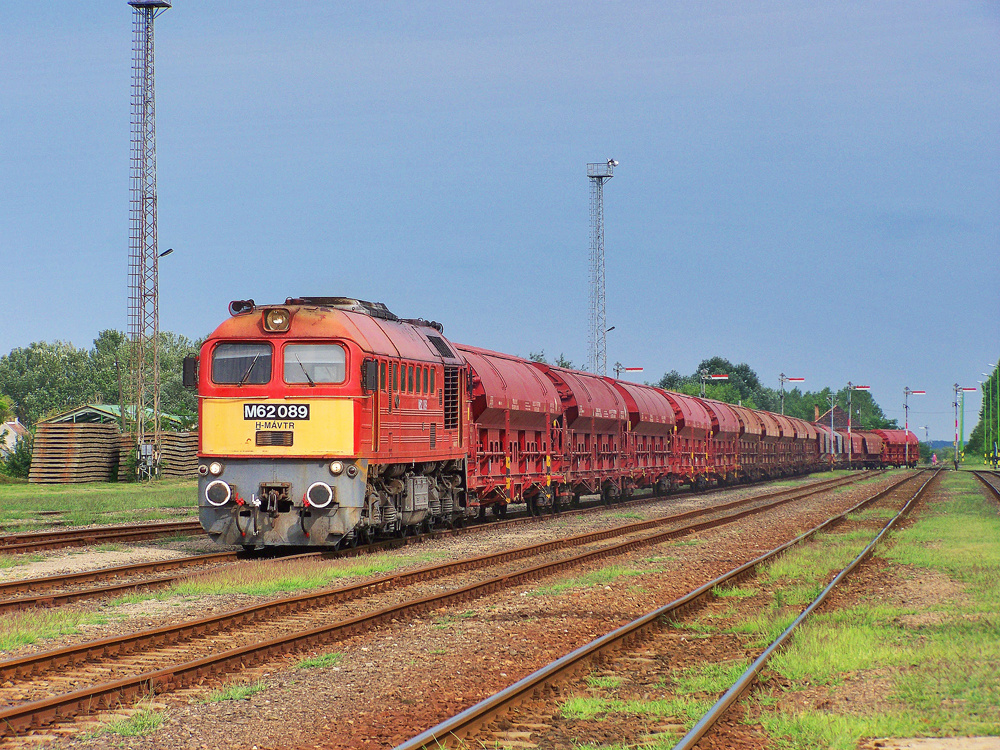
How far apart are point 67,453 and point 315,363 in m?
35.7

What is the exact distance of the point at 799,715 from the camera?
8.00m

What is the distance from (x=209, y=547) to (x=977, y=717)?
49.9 feet

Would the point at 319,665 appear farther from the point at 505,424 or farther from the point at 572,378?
the point at 572,378

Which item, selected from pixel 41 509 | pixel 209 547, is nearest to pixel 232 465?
pixel 209 547

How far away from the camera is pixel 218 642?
1084 centimetres

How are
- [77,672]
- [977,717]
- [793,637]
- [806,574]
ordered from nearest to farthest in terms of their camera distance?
[977,717] → [77,672] → [793,637] → [806,574]

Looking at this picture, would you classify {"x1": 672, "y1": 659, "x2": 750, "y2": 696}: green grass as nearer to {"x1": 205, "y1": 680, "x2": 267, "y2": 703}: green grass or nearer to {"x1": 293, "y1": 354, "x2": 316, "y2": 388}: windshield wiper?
{"x1": 205, "y1": 680, "x2": 267, "y2": 703}: green grass

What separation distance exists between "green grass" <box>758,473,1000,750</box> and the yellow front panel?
8.27 meters

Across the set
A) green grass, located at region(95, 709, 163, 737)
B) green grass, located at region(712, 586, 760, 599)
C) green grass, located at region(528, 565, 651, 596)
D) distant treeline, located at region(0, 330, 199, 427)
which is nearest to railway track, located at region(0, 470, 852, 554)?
green grass, located at region(528, 565, 651, 596)

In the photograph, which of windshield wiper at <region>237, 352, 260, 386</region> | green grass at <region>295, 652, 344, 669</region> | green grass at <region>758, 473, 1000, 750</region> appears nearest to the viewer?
green grass at <region>758, 473, 1000, 750</region>

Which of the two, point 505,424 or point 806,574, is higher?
point 505,424

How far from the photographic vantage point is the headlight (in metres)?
18.1

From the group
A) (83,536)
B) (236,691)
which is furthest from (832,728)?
(83,536)

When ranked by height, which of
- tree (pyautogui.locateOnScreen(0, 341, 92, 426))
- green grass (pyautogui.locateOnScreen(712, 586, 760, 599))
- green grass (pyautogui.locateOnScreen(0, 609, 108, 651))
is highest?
tree (pyautogui.locateOnScreen(0, 341, 92, 426))
